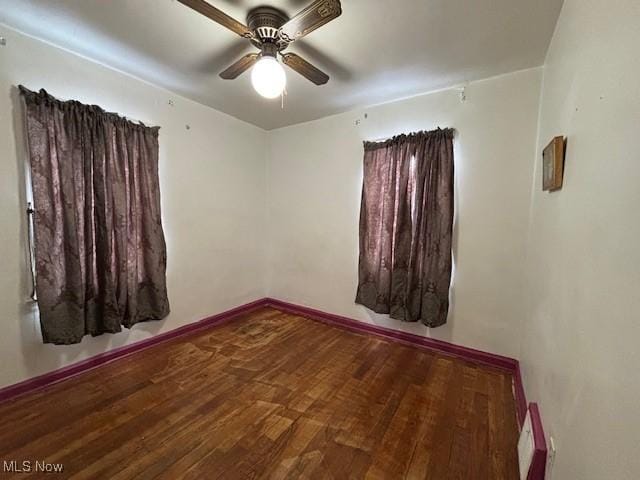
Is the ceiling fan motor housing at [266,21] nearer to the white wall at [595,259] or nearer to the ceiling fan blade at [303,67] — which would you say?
the ceiling fan blade at [303,67]

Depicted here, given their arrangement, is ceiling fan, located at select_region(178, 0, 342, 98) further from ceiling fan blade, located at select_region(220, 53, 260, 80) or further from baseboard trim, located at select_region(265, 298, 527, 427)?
baseboard trim, located at select_region(265, 298, 527, 427)

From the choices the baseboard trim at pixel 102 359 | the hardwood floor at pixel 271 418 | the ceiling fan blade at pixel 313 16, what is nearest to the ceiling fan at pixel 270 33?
the ceiling fan blade at pixel 313 16

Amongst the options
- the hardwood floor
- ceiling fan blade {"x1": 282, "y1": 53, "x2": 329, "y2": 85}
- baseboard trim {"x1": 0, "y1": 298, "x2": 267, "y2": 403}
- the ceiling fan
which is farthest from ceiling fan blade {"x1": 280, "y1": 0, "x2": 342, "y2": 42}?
baseboard trim {"x1": 0, "y1": 298, "x2": 267, "y2": 403}

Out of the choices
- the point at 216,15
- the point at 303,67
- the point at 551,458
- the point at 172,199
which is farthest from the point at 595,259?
the point at 172,199

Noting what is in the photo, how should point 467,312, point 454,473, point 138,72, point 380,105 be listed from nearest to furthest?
point 454,473
point 138,72
point 467,312
point 380,105

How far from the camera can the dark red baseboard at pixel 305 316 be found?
1752 millimetres

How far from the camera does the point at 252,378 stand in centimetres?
199

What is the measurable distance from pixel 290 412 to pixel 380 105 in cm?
281

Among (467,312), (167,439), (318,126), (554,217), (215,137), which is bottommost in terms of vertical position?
(167,439)

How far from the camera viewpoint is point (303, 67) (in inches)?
64.6

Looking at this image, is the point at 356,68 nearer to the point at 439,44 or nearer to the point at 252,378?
the point at 439,44

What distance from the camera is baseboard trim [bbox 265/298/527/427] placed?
6.11 ft

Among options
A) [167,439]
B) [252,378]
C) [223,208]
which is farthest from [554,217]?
[223,208]

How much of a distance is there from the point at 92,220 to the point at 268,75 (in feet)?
5.53
